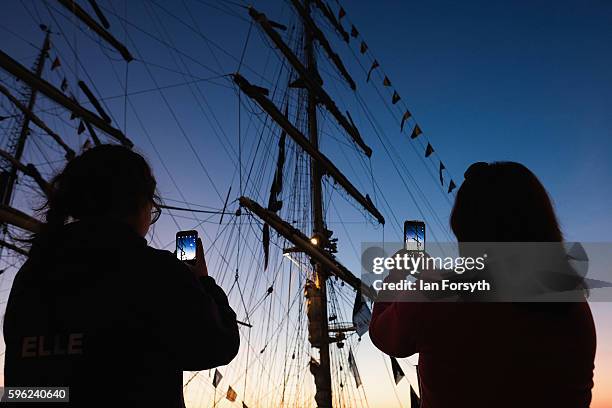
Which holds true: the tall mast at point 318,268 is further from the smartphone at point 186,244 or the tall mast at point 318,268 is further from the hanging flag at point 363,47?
the smartphone at point 186,244

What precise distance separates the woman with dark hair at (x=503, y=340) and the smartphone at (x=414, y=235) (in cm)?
116

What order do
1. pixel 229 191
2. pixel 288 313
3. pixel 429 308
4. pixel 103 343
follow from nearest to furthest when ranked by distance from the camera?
pixel 103 343
pixel 429 308
pixel 229 191
pixel 288 313

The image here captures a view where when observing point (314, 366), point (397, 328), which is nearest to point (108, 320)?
point (397, 328)

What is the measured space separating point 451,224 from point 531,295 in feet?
1.29

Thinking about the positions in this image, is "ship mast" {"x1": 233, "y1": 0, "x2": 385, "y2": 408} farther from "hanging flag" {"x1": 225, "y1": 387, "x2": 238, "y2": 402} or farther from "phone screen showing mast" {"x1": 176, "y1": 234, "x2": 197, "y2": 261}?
"phone screen showing mast" {"x1": 176, "y1": 234, "x2": 197, "y2": 261}

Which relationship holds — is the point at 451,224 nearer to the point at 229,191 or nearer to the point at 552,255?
the point at 552,255

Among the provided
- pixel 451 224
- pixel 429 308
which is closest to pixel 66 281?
pixel 429 308

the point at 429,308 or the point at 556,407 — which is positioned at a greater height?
the point at 429,308

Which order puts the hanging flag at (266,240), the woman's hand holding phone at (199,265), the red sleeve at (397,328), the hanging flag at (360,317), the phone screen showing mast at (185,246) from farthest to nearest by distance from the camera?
the hanging flag at (266,240) → the hanging flag at (360,317) → the phone screen showing mast at (185,246) → the woman's hand holding phone at (199,265) → the red sleeve at (397,328)

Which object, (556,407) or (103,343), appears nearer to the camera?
(103,343)

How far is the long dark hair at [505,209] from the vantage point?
5.45 ft

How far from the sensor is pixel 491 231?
1.68 m

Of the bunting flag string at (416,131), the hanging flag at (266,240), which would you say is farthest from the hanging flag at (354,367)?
the bunting flag string at (416,131)

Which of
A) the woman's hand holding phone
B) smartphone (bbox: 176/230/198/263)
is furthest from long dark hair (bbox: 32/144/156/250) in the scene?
smartphone (bbox: 176/230/198/263)
